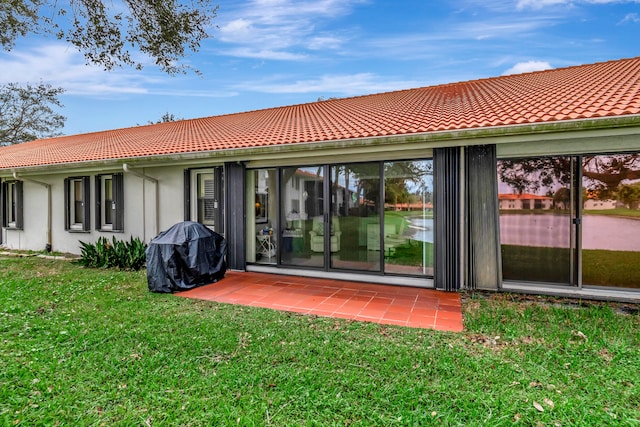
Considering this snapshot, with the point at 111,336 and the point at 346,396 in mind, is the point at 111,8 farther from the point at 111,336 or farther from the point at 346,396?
the point at 346,396

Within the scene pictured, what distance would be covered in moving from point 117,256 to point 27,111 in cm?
2839

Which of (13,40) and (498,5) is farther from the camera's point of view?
(498,5)

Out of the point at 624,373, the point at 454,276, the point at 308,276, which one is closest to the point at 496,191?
the point at 454,276

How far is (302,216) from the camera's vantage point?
24.3ft

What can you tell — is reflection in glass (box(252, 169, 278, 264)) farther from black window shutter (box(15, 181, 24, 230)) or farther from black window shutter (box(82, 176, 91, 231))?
black window shutter (box(15, 181, 24, 230))

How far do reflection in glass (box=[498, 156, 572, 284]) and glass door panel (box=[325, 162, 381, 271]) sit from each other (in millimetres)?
2337

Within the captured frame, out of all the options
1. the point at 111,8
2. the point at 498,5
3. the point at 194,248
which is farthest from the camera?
the point at 498,5

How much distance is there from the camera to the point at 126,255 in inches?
331

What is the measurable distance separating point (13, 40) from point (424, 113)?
8940 mm

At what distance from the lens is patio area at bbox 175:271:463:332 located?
15.8 ft

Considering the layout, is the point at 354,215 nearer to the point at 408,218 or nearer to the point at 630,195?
the point at 408,218

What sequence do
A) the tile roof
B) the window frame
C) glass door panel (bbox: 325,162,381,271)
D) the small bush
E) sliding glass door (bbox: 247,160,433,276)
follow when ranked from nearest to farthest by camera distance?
the tile roof < sliding glass door (bbox: 247,160,433,276) < glass door panel (bbox: 325,162,381,271) < the small bush < the window frame

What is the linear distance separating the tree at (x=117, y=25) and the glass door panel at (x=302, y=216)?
334 centimetres

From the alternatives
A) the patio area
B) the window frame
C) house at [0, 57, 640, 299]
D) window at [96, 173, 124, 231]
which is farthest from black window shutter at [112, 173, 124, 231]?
the window frame
